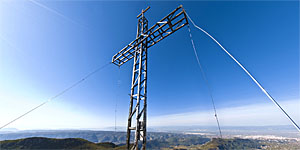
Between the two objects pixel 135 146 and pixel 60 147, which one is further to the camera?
pixel 60 147

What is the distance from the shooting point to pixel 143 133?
563 cm

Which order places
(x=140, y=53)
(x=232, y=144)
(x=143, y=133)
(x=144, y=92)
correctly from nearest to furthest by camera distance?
(x=143, y=133) → (x=144, y=92) → (x=140, y=53) → (x=232, y=144)

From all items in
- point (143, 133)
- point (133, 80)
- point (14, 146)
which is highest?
point (133, 80)

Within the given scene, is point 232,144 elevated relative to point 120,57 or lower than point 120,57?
lower

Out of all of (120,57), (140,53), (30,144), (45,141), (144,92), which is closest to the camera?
(144,92)

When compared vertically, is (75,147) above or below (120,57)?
below

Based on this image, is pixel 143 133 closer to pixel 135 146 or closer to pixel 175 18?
pixel 135 146

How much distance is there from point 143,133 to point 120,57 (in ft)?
17.3

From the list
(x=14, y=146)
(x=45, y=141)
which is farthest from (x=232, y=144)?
(x=14, y=146)

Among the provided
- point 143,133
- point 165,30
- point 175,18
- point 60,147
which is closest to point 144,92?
point 143,133

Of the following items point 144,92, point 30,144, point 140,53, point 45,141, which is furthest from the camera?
point 45,141

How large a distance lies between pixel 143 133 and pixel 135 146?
0.84 metres

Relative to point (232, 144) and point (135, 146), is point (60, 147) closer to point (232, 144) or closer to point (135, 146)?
point (135, 146)

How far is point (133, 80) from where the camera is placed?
7.06m
